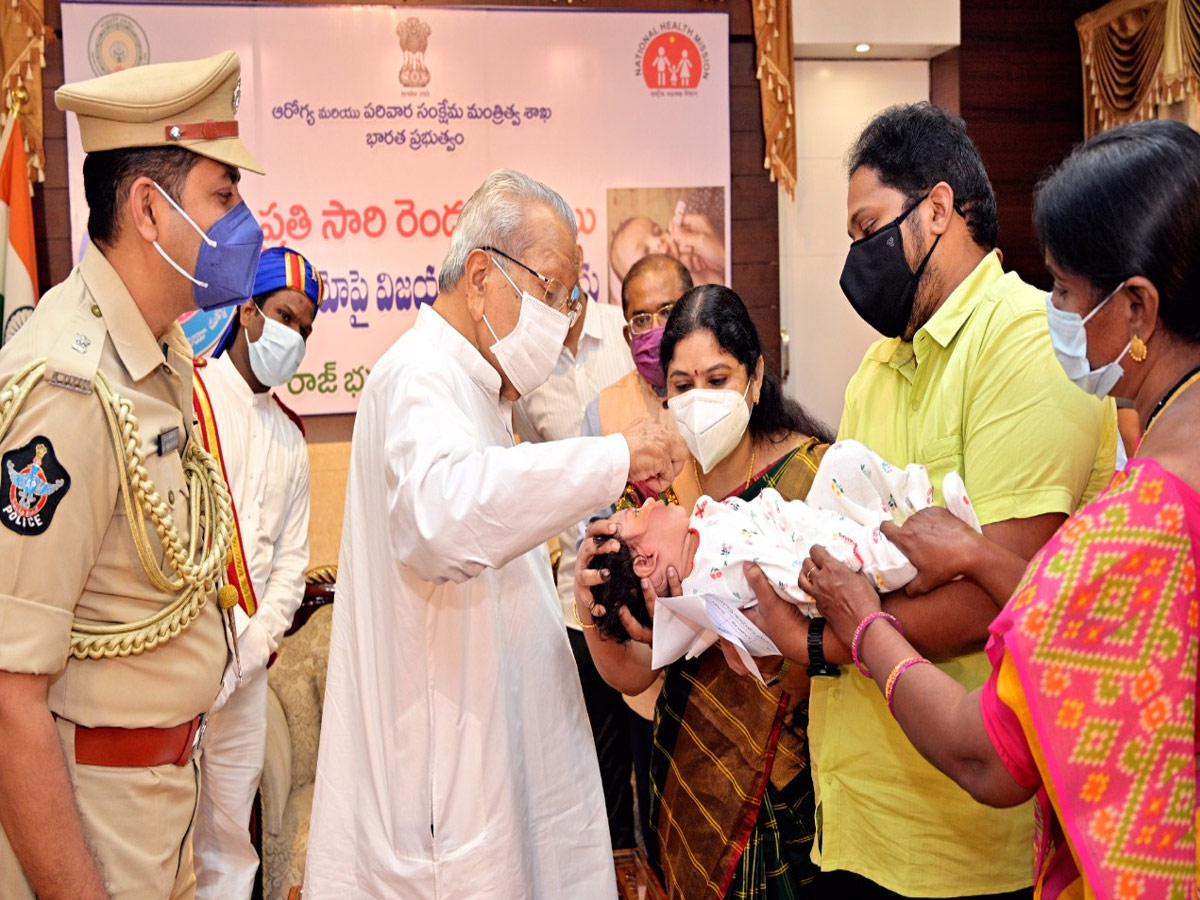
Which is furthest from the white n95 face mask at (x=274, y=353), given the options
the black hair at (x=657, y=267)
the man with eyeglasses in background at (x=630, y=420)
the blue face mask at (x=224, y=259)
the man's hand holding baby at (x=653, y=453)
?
the man's hand holding baby at (x=653, y=453)

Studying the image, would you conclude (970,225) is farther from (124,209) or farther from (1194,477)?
(124,209)

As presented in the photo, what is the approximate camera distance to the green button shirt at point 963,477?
1.71 meters

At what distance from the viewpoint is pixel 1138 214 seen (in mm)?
1377

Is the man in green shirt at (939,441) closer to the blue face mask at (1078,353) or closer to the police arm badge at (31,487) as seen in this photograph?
the blue face mask at (1078,353)

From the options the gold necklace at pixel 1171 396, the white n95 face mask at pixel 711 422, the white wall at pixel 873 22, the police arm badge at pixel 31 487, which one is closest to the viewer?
the gold necklace at pixel 1171 396

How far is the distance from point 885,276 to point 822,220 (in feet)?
14.5

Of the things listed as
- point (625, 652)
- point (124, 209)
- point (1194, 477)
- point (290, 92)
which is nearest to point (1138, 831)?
point (1194, 477)

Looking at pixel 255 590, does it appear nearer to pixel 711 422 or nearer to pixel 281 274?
pixel 281 274

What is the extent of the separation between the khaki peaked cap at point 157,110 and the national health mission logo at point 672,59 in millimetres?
4086

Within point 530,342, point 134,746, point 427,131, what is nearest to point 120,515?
point 134,746

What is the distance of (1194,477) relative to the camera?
4.23ft

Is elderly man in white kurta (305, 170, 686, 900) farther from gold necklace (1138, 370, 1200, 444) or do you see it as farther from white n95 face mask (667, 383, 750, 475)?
gold necklace (1138, 370, 1200, 444)

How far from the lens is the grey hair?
7.14 ft

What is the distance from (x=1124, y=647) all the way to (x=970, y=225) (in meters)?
0.92
